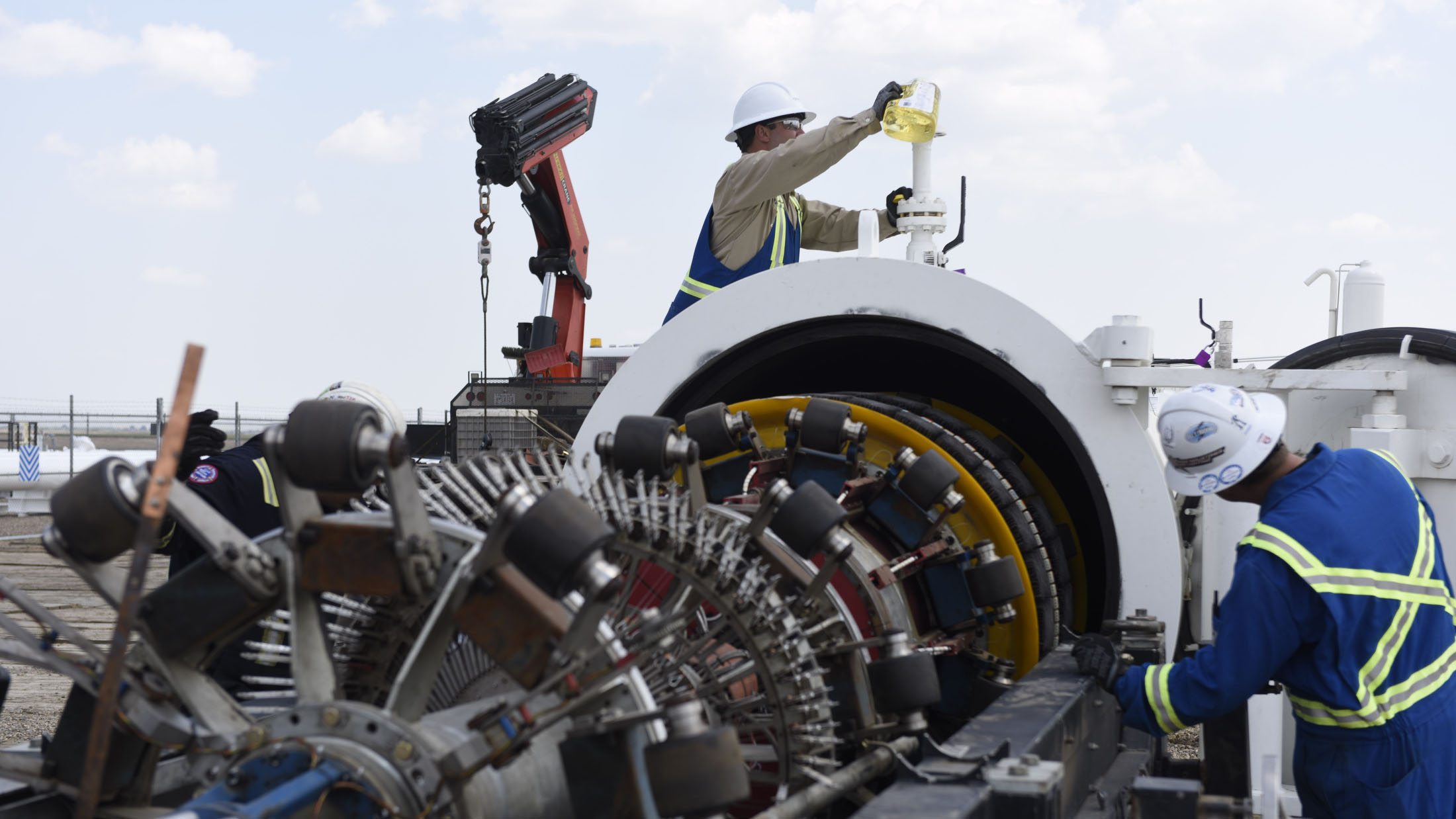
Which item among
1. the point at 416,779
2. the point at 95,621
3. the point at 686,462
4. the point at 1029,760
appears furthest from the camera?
the point at 95,621

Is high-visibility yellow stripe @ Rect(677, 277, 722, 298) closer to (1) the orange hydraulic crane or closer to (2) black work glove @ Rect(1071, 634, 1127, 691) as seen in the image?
(2) black work glove @ Rect(1071, 634, 1127, 691)

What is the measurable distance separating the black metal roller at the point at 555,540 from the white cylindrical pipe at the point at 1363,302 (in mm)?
3321

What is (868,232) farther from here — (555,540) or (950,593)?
(555,540)

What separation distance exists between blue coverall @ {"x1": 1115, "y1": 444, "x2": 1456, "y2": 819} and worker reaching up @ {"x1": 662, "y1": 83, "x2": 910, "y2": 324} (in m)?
1.97

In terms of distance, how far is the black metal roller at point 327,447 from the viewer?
5.72ft

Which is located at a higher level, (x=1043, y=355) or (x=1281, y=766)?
(x=1043, y=355)

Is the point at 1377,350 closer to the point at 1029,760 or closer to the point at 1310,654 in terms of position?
the point at 1310,654

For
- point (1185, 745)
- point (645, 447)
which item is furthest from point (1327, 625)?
point (1185, 745)

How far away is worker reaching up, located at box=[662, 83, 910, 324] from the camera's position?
4.38m

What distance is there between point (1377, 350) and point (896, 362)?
165 centimetres

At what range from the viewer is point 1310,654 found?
2.88 metres

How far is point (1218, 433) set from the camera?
297 centimetres

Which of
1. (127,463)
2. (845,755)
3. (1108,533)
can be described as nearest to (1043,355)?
(1108,533)

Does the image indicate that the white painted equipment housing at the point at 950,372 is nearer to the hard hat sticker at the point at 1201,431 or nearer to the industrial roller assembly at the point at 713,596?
the industrial roller assembly at the point at 713,596
